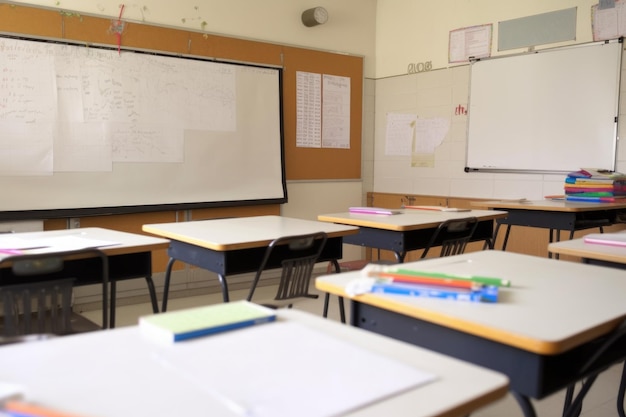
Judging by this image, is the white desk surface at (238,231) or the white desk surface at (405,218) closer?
the white desk surface at (238,231)

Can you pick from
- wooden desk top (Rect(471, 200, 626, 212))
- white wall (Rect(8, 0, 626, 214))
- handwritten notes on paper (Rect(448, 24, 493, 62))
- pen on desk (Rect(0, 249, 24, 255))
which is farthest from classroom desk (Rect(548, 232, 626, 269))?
handwritten notes on paper (Rect(448, 24, 493, 62))

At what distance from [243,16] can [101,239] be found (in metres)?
3.03

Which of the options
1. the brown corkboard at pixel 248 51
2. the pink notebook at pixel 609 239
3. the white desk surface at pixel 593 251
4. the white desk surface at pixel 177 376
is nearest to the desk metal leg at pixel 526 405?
the white desk surface at pixel 177 376

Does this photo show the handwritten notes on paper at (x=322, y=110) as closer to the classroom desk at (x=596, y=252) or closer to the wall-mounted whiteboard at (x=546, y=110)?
the wall-mounted whiteboard at (x=546, y=110)

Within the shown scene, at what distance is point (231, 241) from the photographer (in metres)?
2.46

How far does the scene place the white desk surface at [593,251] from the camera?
2090 mm

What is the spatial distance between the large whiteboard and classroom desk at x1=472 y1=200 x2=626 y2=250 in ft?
6.98

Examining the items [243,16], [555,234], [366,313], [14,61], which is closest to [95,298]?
[14,61]

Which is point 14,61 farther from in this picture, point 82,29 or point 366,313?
point 366,313

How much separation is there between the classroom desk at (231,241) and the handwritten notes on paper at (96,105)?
1434 mm

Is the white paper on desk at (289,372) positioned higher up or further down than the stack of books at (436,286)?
further down

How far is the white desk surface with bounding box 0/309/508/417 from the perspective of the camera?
79cm

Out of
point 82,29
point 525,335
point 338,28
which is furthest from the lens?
point 338,28

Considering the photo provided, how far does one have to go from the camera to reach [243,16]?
16.2 ft
